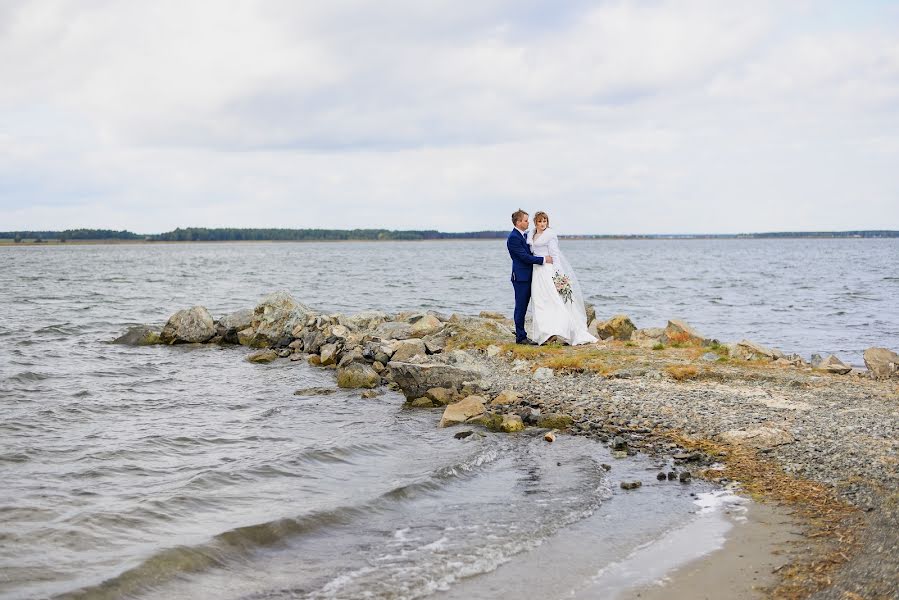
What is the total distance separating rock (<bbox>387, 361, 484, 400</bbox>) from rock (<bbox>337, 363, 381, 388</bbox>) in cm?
168

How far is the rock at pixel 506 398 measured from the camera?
12.5m

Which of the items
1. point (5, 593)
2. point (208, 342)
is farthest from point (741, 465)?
point (208, 342)

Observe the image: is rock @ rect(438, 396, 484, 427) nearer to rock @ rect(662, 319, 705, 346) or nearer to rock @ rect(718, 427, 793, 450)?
rock @ rect(718, 427, 793, 450)

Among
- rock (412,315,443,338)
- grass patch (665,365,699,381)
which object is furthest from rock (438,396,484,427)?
rock (412,315,443,338)

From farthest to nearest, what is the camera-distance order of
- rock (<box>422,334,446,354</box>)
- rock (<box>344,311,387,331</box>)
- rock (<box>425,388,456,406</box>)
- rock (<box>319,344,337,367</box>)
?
rock (<box>344,311,387,331</box>), rock (<box>319,344,337,367</box>), rock (<box>422,334,446,354</box>), rock (<box>425,388,456,406</box>)

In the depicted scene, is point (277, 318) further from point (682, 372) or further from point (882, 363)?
point (882, 363)

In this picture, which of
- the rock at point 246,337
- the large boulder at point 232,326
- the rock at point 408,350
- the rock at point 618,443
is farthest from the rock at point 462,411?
the large boulder at point 232,326

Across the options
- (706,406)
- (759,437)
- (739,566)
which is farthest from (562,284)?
(739,566)

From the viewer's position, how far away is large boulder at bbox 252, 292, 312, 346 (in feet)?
72.8

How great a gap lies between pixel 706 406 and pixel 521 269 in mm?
5949

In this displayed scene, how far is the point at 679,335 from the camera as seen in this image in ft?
57.8

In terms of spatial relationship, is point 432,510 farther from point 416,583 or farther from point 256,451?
point 256,451

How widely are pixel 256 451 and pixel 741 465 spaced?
6365mm

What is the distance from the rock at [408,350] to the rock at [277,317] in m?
5.49
